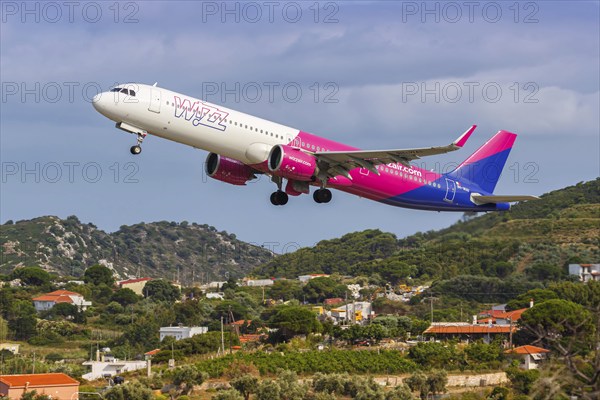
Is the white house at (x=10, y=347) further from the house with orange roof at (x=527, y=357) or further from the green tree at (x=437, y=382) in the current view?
A: the house with orange roof at (x=527, y=357)

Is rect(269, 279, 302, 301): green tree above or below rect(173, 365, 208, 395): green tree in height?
above

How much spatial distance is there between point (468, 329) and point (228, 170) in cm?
4496

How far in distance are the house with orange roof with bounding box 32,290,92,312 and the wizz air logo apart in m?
96.8

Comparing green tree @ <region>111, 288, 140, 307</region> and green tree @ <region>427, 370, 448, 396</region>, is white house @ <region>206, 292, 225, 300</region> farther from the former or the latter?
green tree @ <region>427, 370, 448, 396</region>

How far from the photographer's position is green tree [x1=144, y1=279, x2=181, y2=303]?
6521 inches

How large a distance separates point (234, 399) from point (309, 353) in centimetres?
1639

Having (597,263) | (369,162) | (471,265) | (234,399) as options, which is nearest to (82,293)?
(471,265)

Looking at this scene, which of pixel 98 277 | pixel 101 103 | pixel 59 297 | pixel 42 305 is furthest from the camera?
pixel 98 277

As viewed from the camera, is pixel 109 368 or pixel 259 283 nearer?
pixel 109 368

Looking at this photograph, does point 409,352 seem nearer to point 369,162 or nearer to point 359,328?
point 359,328

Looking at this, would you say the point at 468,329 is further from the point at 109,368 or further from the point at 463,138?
the point at 463,138

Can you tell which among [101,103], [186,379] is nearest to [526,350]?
[186,379]

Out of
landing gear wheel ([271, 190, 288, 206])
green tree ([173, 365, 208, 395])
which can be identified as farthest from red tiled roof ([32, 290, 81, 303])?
landing gear wheel ([271, 190, 288, 206])

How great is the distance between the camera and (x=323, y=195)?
5266 cm
